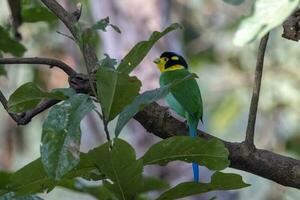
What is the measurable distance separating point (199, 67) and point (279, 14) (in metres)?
5.19

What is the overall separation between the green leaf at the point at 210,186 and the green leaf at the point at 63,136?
27cm

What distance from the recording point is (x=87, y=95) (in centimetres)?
145

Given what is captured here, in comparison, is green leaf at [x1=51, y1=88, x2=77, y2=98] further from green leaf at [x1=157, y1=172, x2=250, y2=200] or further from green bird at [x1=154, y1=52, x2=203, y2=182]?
green bird at [x1=154, y1=52, x2=203, y2=182]

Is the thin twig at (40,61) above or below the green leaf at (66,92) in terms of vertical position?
above

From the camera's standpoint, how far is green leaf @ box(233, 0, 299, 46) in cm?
98

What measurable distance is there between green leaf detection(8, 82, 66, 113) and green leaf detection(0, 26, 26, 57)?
72 centimetres

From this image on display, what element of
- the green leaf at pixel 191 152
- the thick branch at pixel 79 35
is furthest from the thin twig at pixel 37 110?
the green leaf at pixel 191 152

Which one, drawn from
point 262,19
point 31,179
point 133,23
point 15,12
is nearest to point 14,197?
point 31,179

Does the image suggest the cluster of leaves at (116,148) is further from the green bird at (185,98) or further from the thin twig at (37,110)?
the green bird at (185,98)

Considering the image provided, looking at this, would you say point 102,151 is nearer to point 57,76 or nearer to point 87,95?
point 87,95

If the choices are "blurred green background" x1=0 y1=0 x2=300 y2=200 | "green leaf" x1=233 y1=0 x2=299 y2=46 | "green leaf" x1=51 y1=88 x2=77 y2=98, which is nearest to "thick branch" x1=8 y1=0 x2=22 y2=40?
"green leaf" x1=51 y1=88 x2=77 y2=98

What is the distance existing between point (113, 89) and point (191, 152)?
0.66 ft

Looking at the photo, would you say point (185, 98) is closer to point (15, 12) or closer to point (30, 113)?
point (15, 12)

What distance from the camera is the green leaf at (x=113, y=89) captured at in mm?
1455
